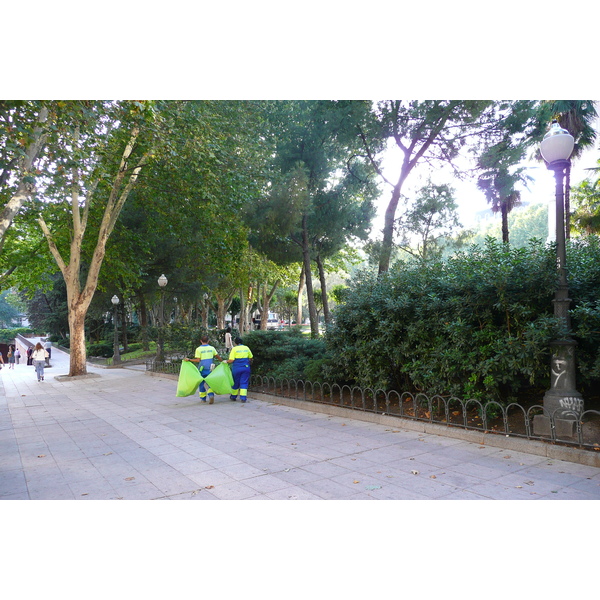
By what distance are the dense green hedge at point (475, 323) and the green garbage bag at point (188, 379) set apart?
3545 mm

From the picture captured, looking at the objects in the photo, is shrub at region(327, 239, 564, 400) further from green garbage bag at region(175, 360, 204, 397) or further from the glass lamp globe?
green garbage bag at region(175, 360, 204, 397)

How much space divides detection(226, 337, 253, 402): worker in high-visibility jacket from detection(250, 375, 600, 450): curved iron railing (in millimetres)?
700

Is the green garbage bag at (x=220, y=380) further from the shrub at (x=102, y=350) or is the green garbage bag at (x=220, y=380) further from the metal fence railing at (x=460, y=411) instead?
the shrub at (x=102, y=350)

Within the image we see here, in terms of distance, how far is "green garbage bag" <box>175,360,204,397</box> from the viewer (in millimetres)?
10219

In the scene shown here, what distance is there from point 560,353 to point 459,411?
1925 millimetres

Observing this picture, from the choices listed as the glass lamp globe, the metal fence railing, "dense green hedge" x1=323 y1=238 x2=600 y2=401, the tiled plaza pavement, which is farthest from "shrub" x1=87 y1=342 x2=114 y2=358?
the glass lamp globe

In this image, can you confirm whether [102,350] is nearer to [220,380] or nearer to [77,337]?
[77,337]

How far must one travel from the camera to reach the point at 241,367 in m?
10.2

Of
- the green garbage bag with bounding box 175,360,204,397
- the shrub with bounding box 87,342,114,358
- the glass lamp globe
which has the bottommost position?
the shrub with bounding box 87,342,114,358

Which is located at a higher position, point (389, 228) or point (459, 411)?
point (389, 228)

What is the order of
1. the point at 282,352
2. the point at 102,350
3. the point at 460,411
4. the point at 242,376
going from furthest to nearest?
the point at 102,350 → the point at 282,352 → the point at 242,376 → the point at 460,411

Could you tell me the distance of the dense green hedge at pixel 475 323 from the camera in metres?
5.92

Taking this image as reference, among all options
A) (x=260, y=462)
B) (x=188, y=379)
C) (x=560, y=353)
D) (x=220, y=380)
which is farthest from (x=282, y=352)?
(x=560, y=353)
